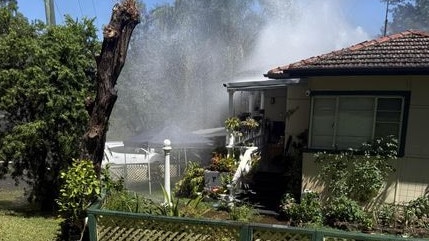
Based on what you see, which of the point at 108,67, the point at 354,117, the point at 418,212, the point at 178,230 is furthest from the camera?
the point at 354,117

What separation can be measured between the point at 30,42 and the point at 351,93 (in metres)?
8.77

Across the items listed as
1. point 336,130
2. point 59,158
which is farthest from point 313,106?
point 59,158

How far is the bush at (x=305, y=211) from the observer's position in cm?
844

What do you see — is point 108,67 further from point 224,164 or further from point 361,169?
point 224,164

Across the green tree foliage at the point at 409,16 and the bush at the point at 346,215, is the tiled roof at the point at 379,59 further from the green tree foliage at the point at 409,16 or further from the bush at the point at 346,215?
the green tree foliage at the point at 409,16

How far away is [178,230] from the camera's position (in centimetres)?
529

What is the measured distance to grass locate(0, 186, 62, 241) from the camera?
7.70m

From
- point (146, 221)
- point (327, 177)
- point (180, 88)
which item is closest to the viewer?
point (146, 221)

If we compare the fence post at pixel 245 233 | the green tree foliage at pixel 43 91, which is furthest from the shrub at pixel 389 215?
the green tree foliage at pixel 43 91

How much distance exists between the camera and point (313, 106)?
929cm

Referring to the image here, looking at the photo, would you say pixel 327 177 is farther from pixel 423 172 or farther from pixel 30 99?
pixel 30 99

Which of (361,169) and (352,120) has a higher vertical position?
(352,120)

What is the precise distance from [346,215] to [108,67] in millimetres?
6074

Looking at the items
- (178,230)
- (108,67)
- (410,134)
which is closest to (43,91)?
(108,67)
